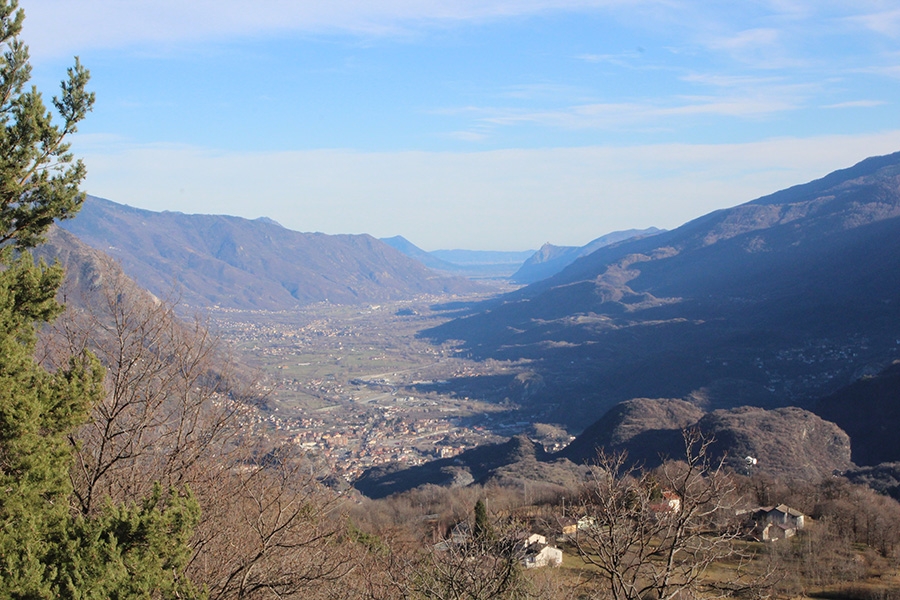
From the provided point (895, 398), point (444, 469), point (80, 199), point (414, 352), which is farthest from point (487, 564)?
point (414, 352)

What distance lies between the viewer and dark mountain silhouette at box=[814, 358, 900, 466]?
2060 inches

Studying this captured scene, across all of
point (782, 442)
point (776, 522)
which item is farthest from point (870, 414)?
point (776, 522)

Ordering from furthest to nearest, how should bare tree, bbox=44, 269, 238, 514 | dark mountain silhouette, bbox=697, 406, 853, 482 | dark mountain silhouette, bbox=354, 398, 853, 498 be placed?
dark mountain silhouette, bbox=697, 406, 853, 482 < dark mountain silhouette, bbox=354, 398, 853, 498 < bare tree, bbox=44, 269, 238, 514

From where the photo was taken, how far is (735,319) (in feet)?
367

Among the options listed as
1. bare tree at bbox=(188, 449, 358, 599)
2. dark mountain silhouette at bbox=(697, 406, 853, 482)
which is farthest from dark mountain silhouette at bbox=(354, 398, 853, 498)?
bare tree at bbox=(188, 449, 358, 599)

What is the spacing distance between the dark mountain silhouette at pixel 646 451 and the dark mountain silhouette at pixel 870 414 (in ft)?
7.23

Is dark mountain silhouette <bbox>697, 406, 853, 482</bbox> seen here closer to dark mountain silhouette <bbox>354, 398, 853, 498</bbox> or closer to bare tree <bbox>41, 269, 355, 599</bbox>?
dark mountain silhouette <bbox>354, 398, 853, 498</bbox>

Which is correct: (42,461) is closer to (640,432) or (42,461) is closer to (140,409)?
(140,409)

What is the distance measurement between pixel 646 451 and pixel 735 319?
68.2 metres

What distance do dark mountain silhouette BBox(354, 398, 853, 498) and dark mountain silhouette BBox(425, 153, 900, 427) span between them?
21.9 m

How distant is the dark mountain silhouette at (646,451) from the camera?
157 feet

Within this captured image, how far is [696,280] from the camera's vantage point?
551 feet

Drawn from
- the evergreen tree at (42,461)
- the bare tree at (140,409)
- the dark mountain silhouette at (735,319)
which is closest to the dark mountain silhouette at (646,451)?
the dark mountain silhouette at (735,319)

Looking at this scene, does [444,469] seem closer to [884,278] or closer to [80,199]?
[80,199]
